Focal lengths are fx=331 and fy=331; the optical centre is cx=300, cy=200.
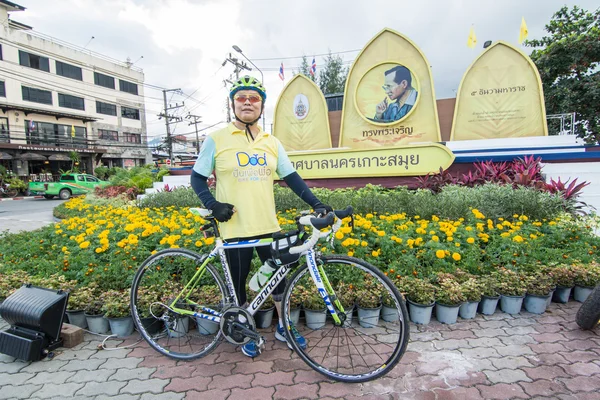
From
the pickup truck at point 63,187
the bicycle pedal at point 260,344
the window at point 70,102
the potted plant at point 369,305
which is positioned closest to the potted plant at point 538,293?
the potted plant at point 369,305

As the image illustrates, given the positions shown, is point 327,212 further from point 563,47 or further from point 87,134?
point 87,134

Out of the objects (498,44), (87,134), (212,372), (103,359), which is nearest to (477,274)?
(212,372)

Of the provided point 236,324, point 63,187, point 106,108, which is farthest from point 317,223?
point 106,108

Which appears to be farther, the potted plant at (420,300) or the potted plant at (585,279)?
the potted plant at (585,279)

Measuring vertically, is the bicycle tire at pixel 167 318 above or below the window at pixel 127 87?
below

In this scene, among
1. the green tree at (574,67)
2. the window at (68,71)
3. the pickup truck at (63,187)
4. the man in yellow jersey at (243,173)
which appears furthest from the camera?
the window at (68,71)

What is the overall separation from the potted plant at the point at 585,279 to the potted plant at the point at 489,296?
86 centimetres

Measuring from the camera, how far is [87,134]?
31391 mm

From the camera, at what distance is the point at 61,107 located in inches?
1136

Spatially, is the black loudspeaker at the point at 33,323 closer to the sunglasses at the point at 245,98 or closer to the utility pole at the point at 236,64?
the sunglasses at the point at 245,98

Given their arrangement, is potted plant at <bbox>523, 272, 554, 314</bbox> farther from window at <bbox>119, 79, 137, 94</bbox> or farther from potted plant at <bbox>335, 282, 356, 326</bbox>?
window at <bbox>119, 79, 137, 94</bbox>

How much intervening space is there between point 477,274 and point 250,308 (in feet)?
7.52

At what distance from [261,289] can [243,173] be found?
0.83 m

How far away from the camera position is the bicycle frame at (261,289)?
6.76 feet
